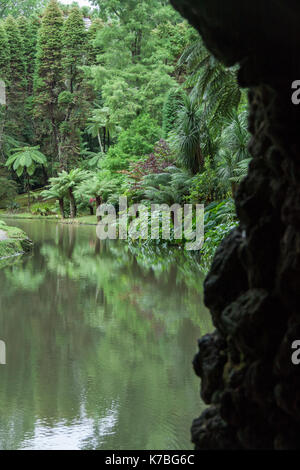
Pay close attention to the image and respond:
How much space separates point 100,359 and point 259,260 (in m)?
2.58

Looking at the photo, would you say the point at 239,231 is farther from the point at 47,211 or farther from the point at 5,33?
the point at 5,33

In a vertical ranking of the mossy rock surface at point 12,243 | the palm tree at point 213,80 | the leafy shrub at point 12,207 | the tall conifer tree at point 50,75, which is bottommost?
the mossy rock surface at point 12,243

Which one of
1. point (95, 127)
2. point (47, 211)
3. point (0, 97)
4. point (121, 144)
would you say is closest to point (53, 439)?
point (121, 144)

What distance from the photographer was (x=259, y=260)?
7.14 feet

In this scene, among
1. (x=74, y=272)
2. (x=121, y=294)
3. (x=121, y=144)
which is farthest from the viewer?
(x=121, y=144)

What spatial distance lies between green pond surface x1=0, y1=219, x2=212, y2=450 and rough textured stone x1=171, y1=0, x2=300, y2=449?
71 centimetres

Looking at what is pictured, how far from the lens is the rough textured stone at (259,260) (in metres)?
1.92

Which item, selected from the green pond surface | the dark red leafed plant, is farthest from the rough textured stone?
the dark red leafed plant

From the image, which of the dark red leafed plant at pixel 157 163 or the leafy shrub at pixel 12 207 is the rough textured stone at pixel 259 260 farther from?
the leafy shrub at pixel 12 207

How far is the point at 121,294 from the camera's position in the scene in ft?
24.9

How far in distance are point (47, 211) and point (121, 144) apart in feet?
24.4

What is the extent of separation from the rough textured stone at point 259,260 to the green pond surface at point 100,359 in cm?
71

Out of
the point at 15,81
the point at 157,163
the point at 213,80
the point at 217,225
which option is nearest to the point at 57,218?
the point at 157,163

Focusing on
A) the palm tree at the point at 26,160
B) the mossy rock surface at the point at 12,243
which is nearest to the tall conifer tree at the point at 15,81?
the palm tree at the point at 26,160
